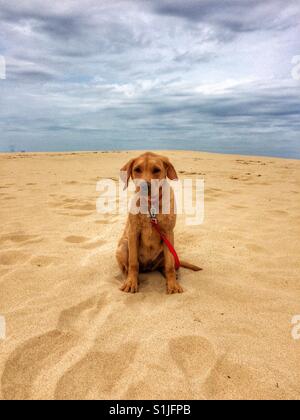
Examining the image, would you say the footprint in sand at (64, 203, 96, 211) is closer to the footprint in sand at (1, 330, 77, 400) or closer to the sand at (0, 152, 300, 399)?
the sand at (0, 152, 300, 399)

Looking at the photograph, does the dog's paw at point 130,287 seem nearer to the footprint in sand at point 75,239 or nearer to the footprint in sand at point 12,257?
the footprint in sand at point 12,257

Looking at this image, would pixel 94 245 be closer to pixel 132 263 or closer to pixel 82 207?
pixel 132 263

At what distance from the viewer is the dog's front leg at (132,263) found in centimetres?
303

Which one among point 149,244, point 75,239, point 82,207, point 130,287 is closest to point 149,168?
point 149,244

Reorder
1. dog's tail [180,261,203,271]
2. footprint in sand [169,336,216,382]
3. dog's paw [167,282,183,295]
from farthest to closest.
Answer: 1. dog's tail [180,261,203,271]
2. dog's paw [167,282,183,295]
3. footprint in sand [169,336,216,382]

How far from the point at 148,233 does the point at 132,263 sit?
33cm

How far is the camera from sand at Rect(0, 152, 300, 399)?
189 cm

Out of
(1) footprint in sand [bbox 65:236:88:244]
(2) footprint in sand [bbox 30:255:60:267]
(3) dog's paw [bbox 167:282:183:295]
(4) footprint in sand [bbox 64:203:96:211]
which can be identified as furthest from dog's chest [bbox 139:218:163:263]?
(4) footprint in sand [bbox 64:203:96:211]

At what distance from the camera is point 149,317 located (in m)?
2.57

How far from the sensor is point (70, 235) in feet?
15.0

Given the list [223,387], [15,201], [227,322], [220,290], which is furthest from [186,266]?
[15,201]

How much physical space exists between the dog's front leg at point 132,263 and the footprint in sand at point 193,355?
0.85 m

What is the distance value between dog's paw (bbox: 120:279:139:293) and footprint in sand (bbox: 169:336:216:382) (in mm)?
825

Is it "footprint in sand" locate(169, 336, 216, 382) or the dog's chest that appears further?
the dog's chest
